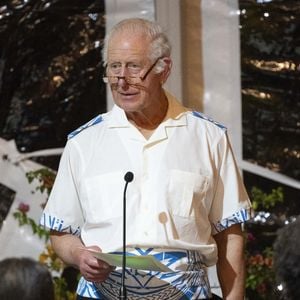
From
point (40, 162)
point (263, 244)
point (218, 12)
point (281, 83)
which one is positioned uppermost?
point (218, 12)

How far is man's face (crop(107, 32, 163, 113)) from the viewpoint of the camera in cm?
243

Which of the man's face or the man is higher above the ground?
the man's face

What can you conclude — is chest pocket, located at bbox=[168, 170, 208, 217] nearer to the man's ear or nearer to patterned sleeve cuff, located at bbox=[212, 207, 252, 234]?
patterned sleeve cuff, located at bbox=[212, 207, 252, 234]

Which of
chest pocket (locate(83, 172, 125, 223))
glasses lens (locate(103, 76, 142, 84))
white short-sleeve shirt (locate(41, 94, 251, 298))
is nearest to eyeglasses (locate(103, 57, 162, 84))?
glasses lens (locate(103, 76, 142, 84))

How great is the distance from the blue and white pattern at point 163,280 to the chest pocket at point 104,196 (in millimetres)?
114

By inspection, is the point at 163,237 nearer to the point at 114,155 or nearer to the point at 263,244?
the point at 114,155

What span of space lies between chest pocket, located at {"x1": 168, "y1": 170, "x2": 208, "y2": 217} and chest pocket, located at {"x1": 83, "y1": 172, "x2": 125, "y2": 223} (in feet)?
0.40

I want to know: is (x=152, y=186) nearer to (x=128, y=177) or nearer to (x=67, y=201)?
(x=128, y=177)

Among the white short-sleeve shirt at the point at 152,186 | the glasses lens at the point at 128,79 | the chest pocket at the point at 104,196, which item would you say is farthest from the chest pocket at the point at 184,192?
the glasses lens at the point at 128,79

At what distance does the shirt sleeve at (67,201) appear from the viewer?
8.21ft

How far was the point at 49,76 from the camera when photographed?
12.0 feet

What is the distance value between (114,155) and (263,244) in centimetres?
131

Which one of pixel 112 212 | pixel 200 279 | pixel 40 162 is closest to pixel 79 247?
pixel 112 212

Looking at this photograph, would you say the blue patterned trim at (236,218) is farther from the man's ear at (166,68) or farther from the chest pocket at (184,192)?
the man's ear at (166,68)
